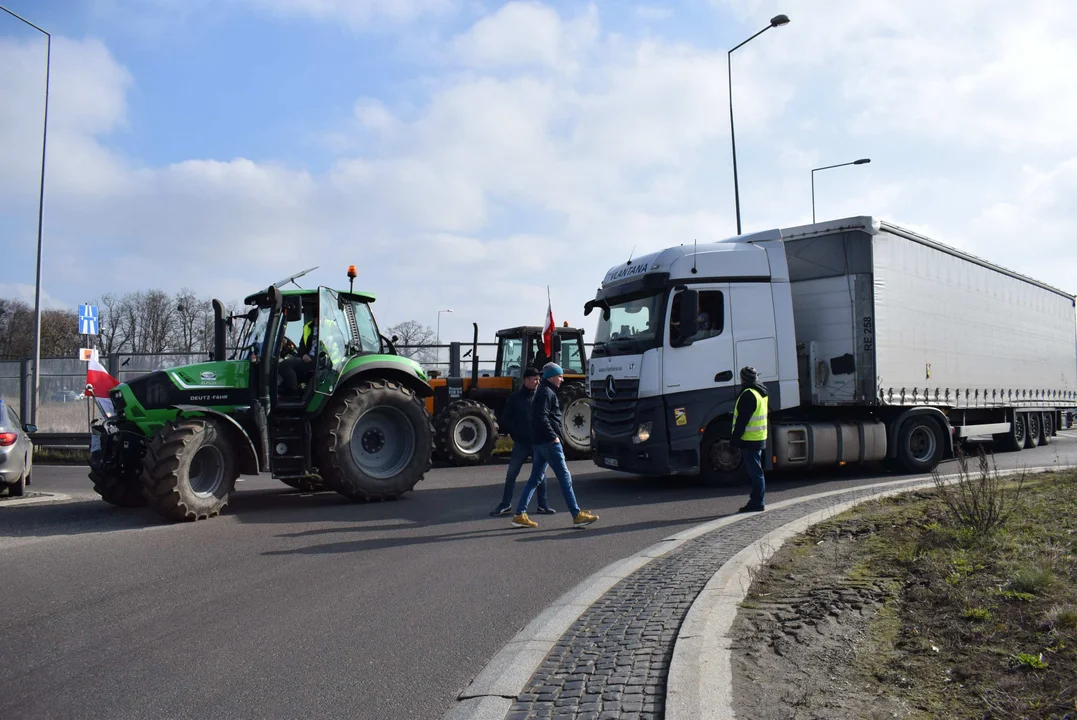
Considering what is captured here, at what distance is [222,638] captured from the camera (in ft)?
17.0

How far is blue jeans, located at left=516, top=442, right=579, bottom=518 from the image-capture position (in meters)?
9.17

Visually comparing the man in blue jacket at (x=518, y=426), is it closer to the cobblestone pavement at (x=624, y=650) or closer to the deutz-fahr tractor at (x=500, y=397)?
the cobblestone pavement at (x=624, y=650)

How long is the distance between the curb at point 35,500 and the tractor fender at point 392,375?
181 inches

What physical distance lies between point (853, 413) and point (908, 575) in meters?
8.08

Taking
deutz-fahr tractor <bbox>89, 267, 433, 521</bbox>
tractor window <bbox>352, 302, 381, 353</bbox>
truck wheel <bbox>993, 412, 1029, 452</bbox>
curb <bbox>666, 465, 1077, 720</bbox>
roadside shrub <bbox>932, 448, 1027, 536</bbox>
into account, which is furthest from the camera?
truck wheel <bbox>993, 412, 1029, 452</bbox>

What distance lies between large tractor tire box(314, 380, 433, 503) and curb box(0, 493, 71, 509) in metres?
4.10

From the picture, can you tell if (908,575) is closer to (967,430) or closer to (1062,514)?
(1062,514)

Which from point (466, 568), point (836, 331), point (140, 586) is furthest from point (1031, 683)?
point (836, 331)

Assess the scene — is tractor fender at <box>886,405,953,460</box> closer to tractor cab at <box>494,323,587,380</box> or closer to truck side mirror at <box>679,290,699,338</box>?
truck side mirror at <box>679,290,699,338</box>

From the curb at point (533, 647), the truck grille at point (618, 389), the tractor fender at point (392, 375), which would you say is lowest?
the curb at point (533, 647)

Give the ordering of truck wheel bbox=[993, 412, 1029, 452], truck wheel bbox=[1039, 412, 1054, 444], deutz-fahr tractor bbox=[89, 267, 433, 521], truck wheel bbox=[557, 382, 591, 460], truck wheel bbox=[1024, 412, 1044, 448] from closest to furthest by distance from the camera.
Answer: deutz-fahr tractor bbox=[89, 267, 433, 521] → truck wheel bbox=[557, 382, 591, 460] → truck wheel bbox=[993, 412, 1029, 452] → truck wheel bbox=[1024, 412, 1044, 448] → truck wheel bbox=[1039, 412, 1054, 444]

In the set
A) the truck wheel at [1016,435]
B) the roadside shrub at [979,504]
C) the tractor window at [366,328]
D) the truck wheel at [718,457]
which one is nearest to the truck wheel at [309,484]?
the tractor window at [366,328]

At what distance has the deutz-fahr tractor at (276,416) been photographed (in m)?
9.38

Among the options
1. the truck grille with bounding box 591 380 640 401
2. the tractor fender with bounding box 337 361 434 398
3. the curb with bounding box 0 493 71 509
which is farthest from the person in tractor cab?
the truck grille with bounding box 591 380 640 401
